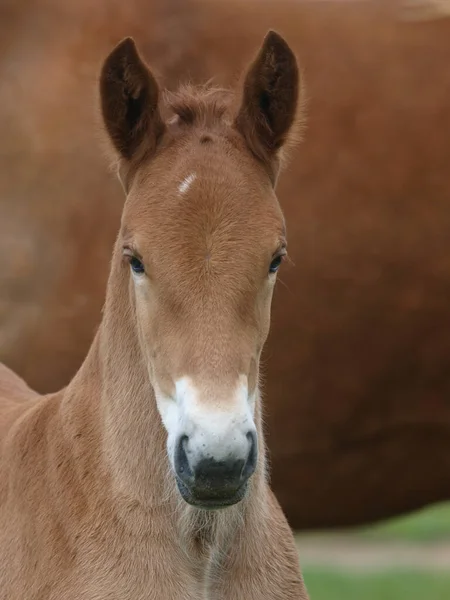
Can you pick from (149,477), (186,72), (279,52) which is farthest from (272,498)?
(186,72)

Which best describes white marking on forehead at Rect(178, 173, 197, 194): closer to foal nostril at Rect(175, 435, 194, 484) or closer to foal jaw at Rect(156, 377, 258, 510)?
foal jaw at Rect(156, 377, 258, 510)

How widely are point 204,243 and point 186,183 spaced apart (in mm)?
171

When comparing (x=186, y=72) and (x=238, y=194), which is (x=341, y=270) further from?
(x=238, y=194)

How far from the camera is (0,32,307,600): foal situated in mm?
2445

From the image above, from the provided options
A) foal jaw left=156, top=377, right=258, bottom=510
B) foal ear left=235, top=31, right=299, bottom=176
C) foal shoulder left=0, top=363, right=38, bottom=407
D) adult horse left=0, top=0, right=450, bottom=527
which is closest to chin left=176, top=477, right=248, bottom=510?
foal jaw left=156, top=377, right=258, bottom=510

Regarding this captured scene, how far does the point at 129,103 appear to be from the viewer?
275cm

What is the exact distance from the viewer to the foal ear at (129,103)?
2.67 m

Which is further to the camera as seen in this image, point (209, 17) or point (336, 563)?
point (336, 563)

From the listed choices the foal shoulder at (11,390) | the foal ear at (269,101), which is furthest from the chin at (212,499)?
the foal shoulder at (11,390)

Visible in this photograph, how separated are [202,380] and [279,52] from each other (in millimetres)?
855

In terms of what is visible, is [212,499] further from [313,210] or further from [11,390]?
[313,210]

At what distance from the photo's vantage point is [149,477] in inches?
106

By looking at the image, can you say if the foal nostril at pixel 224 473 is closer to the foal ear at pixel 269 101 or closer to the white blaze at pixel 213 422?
the white blaze at pixel 213 422

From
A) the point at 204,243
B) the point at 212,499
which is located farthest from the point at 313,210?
the point at 212,499
